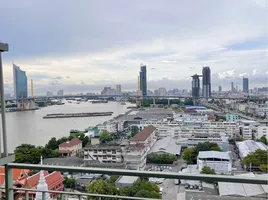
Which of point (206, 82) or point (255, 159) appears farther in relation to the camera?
point (206, 82)

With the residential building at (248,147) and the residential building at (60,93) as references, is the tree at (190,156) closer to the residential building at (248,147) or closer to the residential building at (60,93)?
the residential building at (248,147)

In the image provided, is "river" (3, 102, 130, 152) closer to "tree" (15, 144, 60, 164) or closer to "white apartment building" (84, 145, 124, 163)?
"tree" (15, 144, 60, 164)

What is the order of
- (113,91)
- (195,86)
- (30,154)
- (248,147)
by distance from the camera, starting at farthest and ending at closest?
(113,91) → (195,86) → (248,147) → (30,154)

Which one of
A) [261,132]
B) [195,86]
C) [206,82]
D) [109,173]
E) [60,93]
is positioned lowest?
[261,132]

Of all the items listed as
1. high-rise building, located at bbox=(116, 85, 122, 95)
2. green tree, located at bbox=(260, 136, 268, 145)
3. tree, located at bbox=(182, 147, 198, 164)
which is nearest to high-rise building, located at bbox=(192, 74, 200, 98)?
high-rise building, located at bbox=(116, 85, 122, 95)

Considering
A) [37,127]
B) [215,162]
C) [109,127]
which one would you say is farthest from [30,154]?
[37,127]

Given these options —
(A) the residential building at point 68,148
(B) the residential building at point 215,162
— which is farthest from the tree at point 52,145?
(B) the residential building at point 215,162

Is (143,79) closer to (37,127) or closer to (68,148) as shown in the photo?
(37,127)
